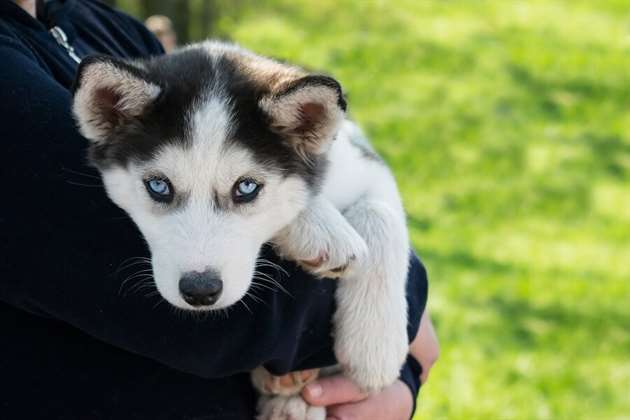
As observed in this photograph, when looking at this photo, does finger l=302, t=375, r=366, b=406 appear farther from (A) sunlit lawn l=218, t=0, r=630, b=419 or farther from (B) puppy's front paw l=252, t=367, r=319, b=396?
(A) sunlit lawn l=218, t=0, r=630, b=419

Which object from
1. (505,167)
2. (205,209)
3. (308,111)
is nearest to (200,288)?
(205,209)

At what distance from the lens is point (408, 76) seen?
948 centimetres

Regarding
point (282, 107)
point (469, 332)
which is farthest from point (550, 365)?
point (282, 107)

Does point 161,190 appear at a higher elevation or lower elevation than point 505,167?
higher

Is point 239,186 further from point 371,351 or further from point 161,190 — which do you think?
point 371,351

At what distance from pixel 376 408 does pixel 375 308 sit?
32cm

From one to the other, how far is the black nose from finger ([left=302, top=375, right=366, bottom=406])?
60 centimetres

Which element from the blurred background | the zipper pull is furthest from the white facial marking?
the blurred background

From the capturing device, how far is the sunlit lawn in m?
5.71

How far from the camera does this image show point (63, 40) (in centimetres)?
294

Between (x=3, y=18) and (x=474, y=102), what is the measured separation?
671 centimetres

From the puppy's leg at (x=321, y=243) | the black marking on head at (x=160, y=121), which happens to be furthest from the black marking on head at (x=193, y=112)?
the puppy's leg at (x=321, y=243)

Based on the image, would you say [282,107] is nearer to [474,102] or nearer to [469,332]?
[469,332]

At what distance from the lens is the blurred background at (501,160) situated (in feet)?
18.8
